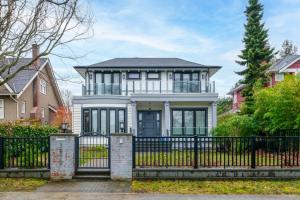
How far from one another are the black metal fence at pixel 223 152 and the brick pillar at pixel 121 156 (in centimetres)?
29

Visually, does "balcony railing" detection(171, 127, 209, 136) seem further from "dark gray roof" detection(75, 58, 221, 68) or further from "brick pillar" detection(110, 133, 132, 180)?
"brick pillar" detection(110, 133, 132, 180)

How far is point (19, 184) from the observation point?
41.7ft

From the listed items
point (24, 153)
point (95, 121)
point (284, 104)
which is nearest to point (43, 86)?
point (95, 121)

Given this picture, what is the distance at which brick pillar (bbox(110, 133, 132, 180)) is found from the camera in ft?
44.3

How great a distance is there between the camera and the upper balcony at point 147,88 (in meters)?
27.8

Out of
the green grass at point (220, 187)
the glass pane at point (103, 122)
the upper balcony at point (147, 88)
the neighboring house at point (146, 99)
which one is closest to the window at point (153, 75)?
the neighboring house at point (146, 99)

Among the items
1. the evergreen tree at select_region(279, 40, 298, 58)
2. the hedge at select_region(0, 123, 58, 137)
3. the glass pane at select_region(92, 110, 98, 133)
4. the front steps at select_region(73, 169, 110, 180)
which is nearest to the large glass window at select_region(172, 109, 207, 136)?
the glass pane at select_region(92, 110, 98, 133)

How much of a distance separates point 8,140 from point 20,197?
161 inches

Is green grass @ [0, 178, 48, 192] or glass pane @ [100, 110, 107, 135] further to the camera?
glass pane @ [100, 110, 107, 135]

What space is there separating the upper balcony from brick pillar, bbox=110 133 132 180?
14449 mm

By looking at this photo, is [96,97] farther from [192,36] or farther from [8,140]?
[8,140]

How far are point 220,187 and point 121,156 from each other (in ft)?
12.2

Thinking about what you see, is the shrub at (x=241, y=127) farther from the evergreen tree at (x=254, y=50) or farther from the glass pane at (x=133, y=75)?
the glass pane at (x=133, y=75)

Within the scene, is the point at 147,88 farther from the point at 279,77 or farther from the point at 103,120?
the point at 279,77
